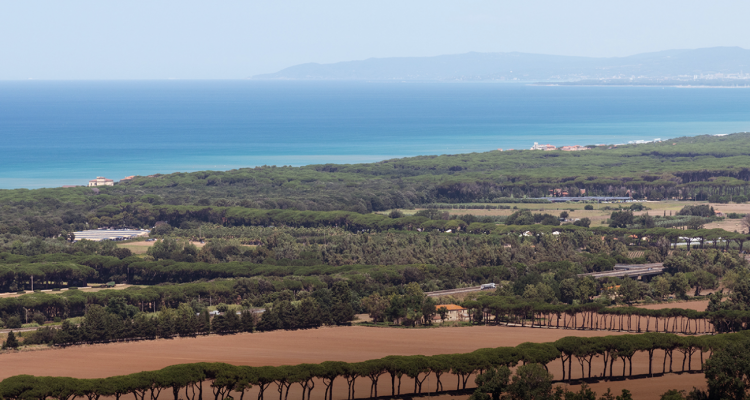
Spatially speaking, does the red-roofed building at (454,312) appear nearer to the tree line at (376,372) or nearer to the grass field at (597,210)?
the tree line at (376,372)

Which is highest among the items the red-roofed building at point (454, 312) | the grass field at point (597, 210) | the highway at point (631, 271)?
the grass field at point (597, 210)

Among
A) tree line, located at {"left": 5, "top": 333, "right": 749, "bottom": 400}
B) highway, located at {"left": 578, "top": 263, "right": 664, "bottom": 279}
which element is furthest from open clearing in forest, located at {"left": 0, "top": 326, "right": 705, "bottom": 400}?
highway, located at {"left": 578, "top": 263, "right": 664, "bottom": 279}

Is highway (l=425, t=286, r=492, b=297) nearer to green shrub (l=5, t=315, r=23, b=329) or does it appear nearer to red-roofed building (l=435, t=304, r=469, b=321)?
red-roofed building (l=435, t=304, r=469, b=321)

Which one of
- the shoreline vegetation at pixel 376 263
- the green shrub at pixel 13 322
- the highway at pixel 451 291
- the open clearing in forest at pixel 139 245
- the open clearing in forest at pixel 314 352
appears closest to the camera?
the open clearing in forest at pixel 314 352

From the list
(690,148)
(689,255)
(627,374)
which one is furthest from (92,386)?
(690,148)

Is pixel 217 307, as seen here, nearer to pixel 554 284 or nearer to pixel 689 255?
pixel 554 284

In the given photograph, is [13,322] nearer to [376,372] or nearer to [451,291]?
[376,372]

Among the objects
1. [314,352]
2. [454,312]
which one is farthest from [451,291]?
[314,352]

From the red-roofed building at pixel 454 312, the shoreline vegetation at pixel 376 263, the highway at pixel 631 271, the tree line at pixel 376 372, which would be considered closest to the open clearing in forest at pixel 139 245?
the shoreline vegetation at pixel 376 263
